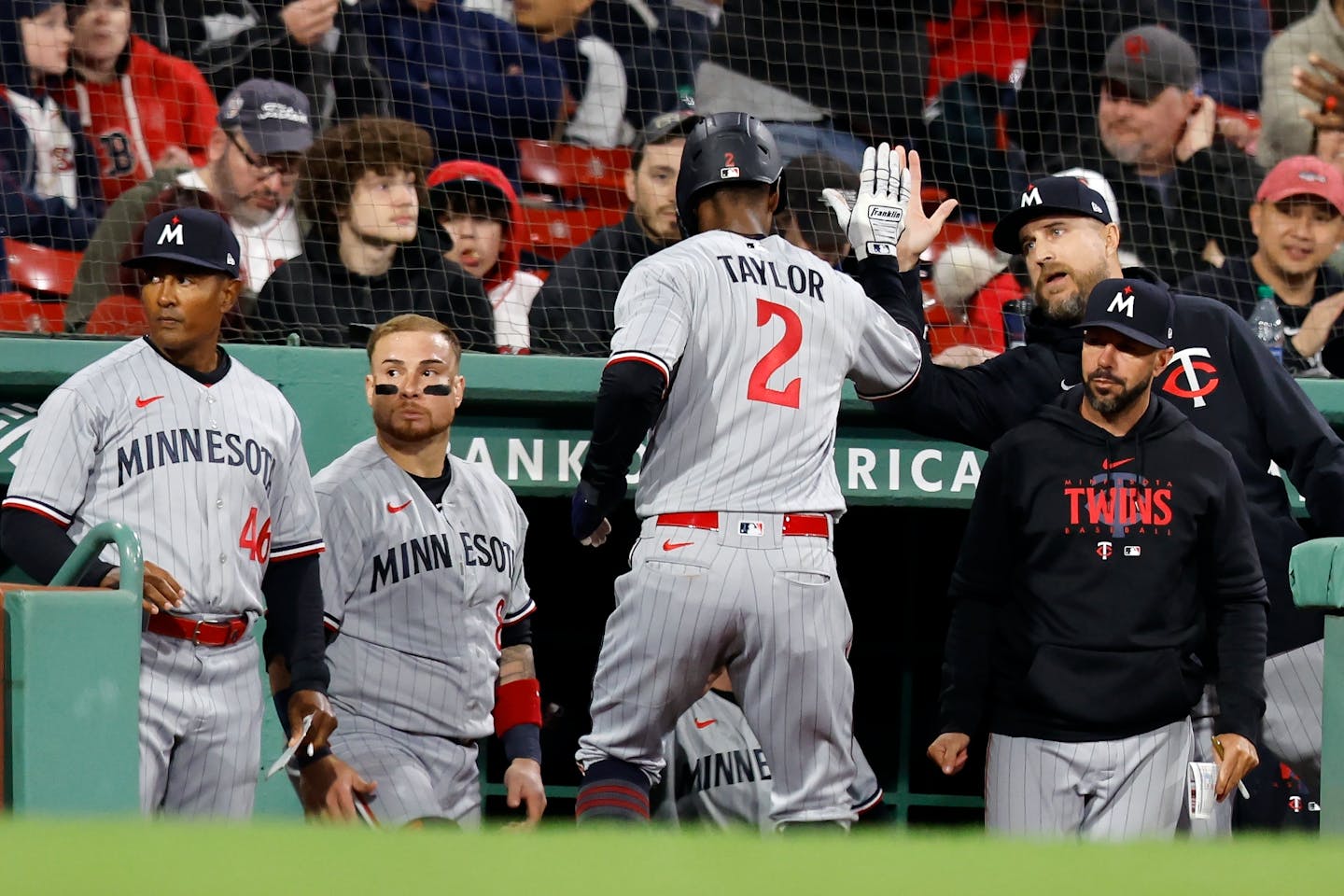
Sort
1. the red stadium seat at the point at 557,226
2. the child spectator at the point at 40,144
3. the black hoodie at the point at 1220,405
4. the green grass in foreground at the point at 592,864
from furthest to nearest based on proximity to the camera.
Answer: the red stadium seat at the point at 557,226, the child spectator at the point at 40,144, the black hoodie at the point at 1220,405, the green grass in foreground at the point at 592,864

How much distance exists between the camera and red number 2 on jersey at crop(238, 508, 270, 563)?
3759 mm

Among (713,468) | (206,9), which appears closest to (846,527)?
(713,468)

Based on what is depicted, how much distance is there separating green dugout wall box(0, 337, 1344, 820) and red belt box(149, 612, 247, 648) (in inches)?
40.1

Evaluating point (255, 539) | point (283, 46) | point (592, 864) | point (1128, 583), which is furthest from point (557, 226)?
point (592, 864)

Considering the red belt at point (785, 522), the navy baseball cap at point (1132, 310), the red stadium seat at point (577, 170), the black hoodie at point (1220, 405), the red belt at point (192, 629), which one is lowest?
the red belt at point (192, 629)

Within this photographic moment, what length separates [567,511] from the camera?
5598mm

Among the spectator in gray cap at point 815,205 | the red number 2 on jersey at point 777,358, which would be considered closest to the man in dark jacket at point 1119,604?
the red number 2 on jersey at point 777,358

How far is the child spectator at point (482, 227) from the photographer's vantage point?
5.52 m

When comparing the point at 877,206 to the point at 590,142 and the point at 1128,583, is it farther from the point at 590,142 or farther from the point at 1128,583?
the point at 590,142

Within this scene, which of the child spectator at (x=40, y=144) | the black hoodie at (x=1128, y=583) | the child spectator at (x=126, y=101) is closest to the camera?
the black hoodie at (x=1128, y=583)

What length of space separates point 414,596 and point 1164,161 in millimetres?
3459

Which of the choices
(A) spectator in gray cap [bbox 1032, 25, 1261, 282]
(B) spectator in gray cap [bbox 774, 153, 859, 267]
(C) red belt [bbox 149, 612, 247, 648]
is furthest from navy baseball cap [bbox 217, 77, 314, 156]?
(A) spectator in gray cap [bbox 1032, 25, 1261, 282]

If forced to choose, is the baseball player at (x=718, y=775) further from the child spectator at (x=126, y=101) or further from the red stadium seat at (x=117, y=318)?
the child spectator at (x=126, y=101)

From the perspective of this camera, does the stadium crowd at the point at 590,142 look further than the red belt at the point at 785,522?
Yes
